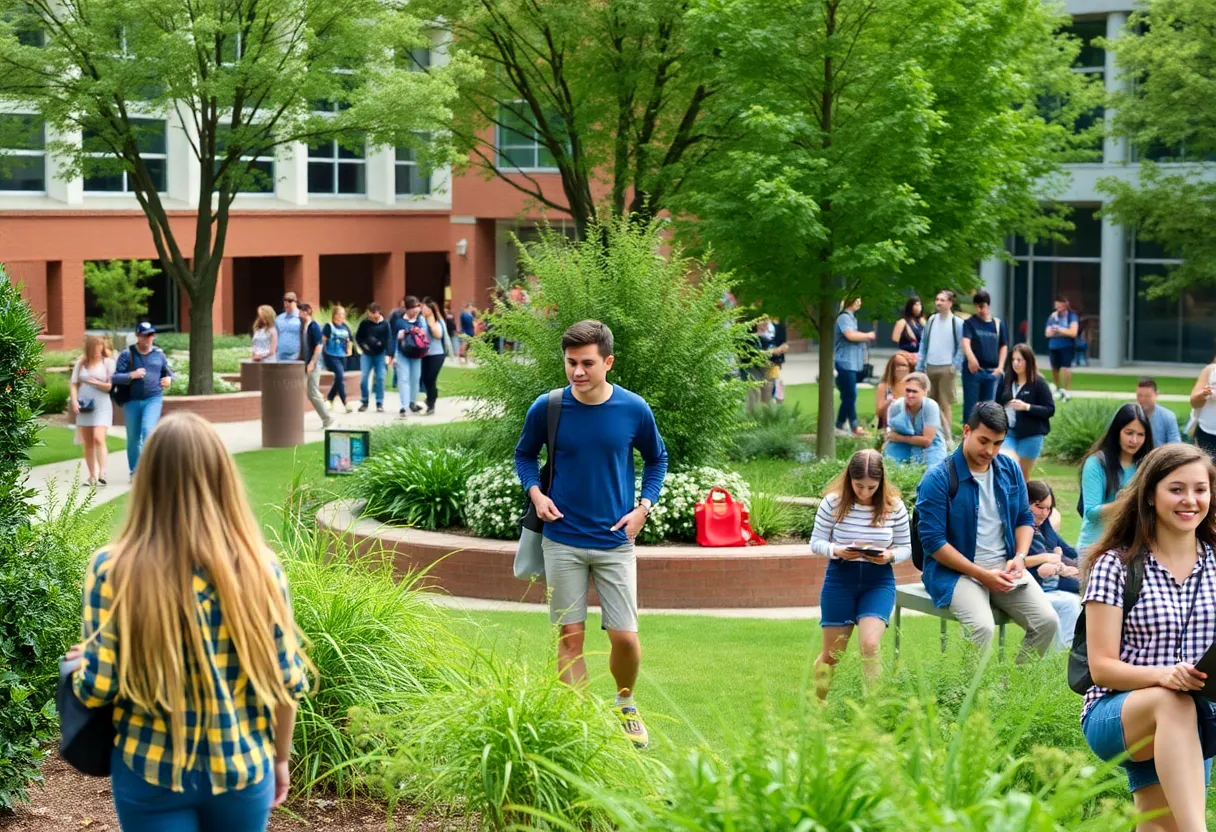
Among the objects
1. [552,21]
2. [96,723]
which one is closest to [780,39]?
[552,21]

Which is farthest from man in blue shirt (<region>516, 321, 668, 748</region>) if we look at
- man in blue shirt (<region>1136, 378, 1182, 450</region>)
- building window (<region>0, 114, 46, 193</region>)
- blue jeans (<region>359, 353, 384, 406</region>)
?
building window (<region>0, 114, 46, 193</region>)

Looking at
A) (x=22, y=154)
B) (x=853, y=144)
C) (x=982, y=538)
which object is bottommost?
(x=982, y=538)

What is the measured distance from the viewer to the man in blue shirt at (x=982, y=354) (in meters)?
20.8

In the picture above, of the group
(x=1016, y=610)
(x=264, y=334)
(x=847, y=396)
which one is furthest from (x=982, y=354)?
(x=264, y=334)

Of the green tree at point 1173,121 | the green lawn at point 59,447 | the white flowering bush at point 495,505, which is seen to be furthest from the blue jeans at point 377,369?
the green tree at point 1173,121

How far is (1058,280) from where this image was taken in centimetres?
4334

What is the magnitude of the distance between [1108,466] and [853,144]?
33.6ft

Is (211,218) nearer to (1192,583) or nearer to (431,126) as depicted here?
(431,126)

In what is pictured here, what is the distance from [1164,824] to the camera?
5.68m

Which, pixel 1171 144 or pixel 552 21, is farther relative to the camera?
pixel 1171 144

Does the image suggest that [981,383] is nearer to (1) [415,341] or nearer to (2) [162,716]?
(1) [415,341]

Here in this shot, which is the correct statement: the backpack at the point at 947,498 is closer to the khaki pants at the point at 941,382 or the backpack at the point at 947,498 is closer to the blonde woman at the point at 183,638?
the blonde woman at the point at 183,638

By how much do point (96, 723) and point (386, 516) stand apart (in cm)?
956

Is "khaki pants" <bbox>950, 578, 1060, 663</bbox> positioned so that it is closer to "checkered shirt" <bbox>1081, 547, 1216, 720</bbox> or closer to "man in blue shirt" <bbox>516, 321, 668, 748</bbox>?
"man in blue shirt" <bbox>516, 321, 668, 748</bbox>
